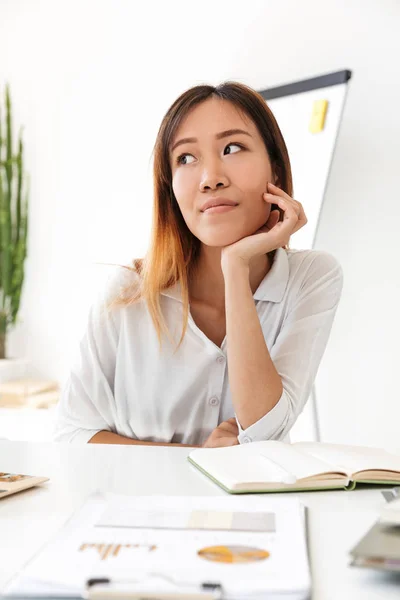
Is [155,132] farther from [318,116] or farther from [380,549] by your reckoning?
[380,549]

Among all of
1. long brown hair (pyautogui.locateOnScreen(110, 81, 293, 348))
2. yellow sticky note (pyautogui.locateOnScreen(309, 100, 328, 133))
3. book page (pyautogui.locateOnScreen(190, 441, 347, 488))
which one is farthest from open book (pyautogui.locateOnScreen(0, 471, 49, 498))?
yellow sticky note (pyautogui.locateOnScreen(309, 100, 328, 133))

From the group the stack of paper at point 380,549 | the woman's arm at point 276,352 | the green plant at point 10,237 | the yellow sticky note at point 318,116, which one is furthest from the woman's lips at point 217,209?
the green plant at point 10,237

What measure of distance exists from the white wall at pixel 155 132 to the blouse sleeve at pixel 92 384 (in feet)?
5.54

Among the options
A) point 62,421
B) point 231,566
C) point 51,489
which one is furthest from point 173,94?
point 231,566

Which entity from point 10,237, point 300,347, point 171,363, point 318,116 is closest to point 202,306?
point 171,363

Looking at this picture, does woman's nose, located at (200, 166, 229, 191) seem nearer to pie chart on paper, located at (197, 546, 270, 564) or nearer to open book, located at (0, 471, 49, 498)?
open book, located at (0, 471, 49, 498)

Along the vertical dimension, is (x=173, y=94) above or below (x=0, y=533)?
above

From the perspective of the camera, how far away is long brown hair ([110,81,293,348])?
56.6 inches

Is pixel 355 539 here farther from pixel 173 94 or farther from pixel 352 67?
pixel 173 94

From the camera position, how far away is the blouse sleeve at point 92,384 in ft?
4.51

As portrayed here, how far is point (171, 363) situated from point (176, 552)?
0.87 metres

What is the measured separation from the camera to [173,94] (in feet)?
12.1

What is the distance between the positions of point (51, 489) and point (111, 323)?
0.66m

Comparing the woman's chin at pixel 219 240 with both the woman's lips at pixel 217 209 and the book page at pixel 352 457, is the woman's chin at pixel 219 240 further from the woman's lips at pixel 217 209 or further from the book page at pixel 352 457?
the book page at pixel 352 457
